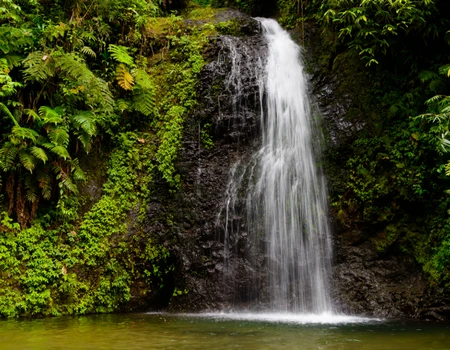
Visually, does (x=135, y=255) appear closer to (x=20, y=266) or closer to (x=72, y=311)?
(x=72, y=311)

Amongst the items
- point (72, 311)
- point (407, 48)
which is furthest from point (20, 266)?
point (407, 48)

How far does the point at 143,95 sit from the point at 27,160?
9.53ft

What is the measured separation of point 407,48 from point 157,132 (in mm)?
5502

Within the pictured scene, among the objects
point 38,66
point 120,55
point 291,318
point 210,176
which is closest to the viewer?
point 291,318

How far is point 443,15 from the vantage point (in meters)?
7.82

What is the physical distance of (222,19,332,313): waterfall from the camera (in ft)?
22.5

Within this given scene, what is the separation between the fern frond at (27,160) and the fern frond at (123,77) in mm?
2465

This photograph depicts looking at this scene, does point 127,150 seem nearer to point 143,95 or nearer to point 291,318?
point 143,95

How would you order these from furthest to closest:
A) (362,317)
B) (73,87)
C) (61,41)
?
(61,41) < (73,87) < (362,317)

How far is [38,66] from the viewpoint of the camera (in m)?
7.71

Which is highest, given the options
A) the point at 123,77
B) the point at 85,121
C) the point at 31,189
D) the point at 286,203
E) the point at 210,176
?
the point at 123,77

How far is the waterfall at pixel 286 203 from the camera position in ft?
22.5

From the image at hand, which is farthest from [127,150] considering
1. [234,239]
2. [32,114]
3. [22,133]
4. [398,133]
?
[398,133]

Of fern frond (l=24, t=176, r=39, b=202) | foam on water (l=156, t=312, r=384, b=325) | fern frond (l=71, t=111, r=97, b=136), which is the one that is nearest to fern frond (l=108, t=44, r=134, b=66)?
fern frond (l=71, t=111, r=97, b=136)
